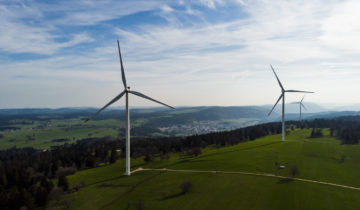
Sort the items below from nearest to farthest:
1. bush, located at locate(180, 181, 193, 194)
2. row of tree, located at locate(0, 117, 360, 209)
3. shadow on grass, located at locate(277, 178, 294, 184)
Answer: bush, located at locate(180, 181, 193, 194) → shadow on grass, located at locate(277, 178, 294, 184) → row of tree, located at locate(0, 117, 360, 209)

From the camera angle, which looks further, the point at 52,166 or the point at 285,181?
the point at 52,166

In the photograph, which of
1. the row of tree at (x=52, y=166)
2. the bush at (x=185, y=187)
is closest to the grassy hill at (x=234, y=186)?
the bush at (x=185, y=187)

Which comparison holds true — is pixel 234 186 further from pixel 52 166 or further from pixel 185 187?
pixel 52 166

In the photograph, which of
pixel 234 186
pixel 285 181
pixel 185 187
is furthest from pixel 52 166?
pixel 285 181

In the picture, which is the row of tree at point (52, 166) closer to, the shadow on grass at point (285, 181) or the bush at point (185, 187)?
the bush at point (185, 187)

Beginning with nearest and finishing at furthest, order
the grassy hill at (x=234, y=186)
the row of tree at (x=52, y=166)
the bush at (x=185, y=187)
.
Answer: the grassy hill at (x=234, y=186) < the bush at (x=185, y=187) < the row of tree at (x=52, y=166)

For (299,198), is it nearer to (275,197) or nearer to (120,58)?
(275,197)

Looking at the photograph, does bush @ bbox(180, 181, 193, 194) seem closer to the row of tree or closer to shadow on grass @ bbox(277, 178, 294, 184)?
shadow on grass @ bbox(277, 178, 294, 184)

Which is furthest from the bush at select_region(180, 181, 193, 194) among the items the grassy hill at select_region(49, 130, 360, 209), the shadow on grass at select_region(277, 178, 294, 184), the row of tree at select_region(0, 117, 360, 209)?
the row of tree at select_region(0, 117, 360, 209)

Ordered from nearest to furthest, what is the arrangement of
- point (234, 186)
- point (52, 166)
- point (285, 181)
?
point (234, 186), point (285, 181), point (52, 166)
